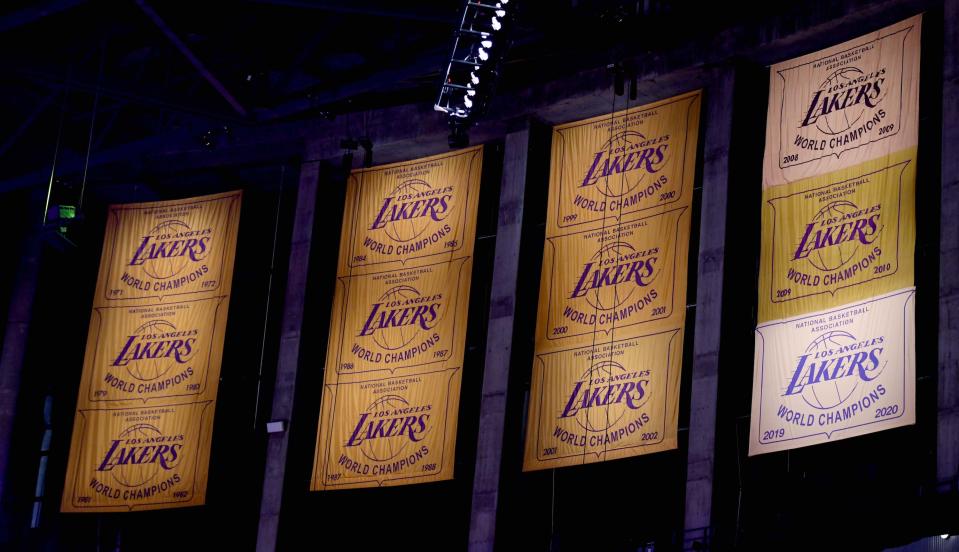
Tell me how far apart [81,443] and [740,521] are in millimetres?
10313

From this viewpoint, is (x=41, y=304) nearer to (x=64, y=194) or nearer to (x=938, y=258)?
(x=64, y=194)

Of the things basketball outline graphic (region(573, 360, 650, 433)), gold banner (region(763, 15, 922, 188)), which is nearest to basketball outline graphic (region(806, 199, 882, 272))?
gold banner (region(763, 15, 922, 188))

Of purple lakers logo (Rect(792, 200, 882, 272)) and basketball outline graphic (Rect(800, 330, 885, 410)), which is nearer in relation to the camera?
basketball outline graphic (Rect(800, 330, 885, 410))

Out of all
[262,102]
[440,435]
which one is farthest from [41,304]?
[440,435]

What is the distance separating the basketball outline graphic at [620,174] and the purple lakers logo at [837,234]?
102 inches

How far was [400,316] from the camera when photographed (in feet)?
72.8

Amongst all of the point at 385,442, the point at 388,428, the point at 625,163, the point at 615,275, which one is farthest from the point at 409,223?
the point at 615,275

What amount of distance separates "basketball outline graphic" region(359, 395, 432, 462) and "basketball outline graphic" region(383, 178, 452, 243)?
2.58 metres

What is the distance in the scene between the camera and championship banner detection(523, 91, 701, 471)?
1950cm

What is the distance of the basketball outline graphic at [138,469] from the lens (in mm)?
23016

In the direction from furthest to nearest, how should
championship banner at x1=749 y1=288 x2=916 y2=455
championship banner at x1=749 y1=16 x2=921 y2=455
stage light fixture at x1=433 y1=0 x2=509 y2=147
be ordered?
stage light fixture at x1=433 y1=0 x2=509 y2=147, championship banner at x1=749 y1=16 x2=921 y2=455, championship banner at x1=749 y1=288 x2=916 y2=455

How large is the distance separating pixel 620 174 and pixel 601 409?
3.51m

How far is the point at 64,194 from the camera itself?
2644 cm

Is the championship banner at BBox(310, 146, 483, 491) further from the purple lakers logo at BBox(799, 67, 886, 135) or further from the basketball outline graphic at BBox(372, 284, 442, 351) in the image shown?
the purple lakers logo at BBox(799, 67, 886, 135)
